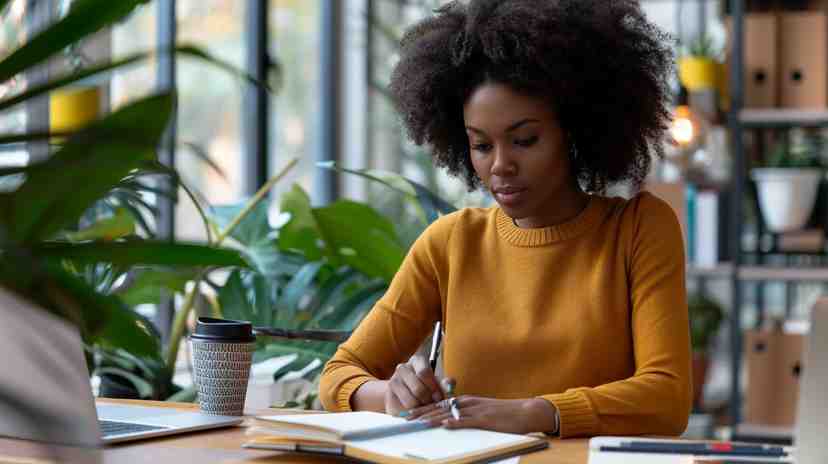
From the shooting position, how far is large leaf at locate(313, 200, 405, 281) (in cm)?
217

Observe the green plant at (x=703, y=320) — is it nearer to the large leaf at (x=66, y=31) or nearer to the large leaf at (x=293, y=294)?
the large leaf at (x=293, y=294)

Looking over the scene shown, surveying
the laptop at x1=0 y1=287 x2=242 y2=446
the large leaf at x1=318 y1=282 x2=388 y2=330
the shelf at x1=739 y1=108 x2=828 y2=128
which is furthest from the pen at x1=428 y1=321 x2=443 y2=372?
the shelf at x1=739 y1=108 x2=828 y2=128

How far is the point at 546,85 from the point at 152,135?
3.62ft

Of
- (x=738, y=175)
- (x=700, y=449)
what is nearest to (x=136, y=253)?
(x=700, y=449)

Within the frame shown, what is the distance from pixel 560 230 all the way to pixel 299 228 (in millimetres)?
796

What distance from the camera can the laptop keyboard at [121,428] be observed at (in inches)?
51.8

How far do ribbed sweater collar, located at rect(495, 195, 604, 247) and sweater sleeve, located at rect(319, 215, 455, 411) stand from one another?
12cm

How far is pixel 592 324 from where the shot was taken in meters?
1.60

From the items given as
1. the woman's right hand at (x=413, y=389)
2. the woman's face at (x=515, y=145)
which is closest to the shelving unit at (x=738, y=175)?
the woman's face at (x=515, y=145)

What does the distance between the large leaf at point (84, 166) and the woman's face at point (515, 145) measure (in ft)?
3.43

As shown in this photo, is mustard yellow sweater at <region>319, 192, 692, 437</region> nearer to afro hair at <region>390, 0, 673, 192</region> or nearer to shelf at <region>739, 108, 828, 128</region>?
afro hair at <region>390, 0, 673, 192</region>

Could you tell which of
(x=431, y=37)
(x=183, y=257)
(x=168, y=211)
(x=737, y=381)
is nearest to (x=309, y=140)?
(x=168, y=211)

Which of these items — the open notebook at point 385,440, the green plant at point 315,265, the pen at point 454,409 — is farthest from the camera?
the green plant at point 315,265

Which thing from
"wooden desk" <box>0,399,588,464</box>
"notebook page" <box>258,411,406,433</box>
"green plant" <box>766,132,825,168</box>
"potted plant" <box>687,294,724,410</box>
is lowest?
"potted plant" <box>687,294,724,410</box>
